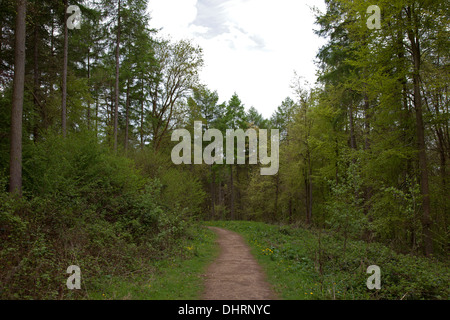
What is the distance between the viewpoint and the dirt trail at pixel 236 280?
6.21m

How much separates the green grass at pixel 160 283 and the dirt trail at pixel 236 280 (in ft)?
1.04

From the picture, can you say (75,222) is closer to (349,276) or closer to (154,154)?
(349,276)

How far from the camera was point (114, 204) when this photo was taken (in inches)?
440

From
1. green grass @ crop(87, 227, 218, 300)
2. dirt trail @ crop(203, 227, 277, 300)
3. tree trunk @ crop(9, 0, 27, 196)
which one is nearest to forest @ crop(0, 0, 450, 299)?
tree trunk @ crop(9, 0, 27, 196)

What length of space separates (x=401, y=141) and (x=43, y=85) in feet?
63.1

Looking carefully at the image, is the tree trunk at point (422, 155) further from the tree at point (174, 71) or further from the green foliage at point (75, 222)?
the tree at point (174, 71)

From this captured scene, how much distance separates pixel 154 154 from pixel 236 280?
38.8 ft

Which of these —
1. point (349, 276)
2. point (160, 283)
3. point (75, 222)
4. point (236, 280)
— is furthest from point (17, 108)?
point (349, 276)

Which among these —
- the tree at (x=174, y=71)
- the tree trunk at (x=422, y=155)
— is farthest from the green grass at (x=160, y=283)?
the tree at (x=174, y=71)

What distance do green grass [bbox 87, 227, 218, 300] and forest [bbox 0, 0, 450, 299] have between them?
0.30 meters

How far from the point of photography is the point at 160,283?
6.88m
